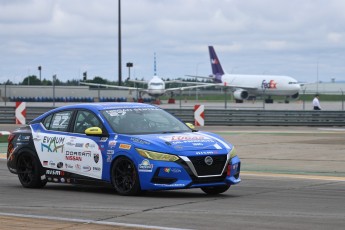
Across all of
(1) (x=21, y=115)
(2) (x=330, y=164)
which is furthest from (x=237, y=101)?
(2) (x=330, y=164)

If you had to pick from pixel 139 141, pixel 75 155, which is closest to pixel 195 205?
pixel 139 141

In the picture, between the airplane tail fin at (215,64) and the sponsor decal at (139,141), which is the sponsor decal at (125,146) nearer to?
the sponsor decal at (139,141)

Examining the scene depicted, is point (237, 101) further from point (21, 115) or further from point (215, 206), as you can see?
point (215, 206)

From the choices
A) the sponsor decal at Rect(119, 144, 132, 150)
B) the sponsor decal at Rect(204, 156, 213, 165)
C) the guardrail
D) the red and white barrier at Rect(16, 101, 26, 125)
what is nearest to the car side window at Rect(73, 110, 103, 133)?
the sponsor decal at Rect(119, 144, 132, 150)

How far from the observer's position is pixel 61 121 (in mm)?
13734

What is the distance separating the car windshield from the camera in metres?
12.8

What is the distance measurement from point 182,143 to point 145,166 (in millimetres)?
597

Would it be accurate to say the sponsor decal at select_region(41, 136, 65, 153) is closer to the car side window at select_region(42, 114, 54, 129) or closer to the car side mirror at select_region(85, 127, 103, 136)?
the car side window at select_region(42, 114, 54, 129)

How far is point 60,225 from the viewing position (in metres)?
9.38

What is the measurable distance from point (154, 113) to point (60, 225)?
A: 14.1ft

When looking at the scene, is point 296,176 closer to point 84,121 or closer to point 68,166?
point 84,121

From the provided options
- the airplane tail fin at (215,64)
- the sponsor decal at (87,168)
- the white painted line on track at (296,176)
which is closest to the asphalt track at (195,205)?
the white painted line on track at (296,176)

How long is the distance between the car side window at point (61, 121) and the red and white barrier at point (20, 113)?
72.5 feet

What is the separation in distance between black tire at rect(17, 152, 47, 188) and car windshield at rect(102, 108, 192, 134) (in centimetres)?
155
